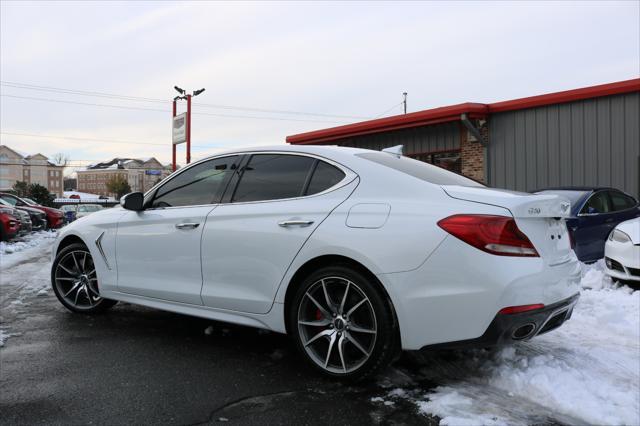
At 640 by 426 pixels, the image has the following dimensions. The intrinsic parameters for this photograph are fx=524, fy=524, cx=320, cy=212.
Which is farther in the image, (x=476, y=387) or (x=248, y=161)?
(x=248, y=161)

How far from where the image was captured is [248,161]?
4.12 m

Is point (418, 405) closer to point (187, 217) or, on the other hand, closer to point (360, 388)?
point (360, 388)

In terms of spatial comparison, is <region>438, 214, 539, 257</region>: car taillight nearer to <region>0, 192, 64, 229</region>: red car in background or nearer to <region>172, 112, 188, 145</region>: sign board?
<region>0, 192, 64, 229</region>: red car in background

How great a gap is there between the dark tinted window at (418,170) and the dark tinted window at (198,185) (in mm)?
1181

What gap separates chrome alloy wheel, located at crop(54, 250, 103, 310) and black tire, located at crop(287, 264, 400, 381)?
8.41 ft

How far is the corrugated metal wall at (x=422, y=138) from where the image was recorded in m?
13.3

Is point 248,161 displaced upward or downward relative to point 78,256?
upward

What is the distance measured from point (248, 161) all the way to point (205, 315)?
1.23m

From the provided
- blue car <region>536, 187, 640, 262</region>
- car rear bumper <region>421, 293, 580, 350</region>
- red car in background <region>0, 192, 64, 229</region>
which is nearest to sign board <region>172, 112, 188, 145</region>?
red car in background <region>0, 192, 64, 229</region>

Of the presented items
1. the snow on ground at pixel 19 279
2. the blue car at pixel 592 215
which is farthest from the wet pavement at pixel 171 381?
the blue car at pixel 592 215

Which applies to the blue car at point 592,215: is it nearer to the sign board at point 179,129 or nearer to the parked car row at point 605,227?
the parked car row at point 605,227

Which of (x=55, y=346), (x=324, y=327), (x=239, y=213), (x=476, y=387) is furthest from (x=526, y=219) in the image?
(x=55, y=346)

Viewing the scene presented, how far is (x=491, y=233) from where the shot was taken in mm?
2889

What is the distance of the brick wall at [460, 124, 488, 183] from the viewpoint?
1270 cm
